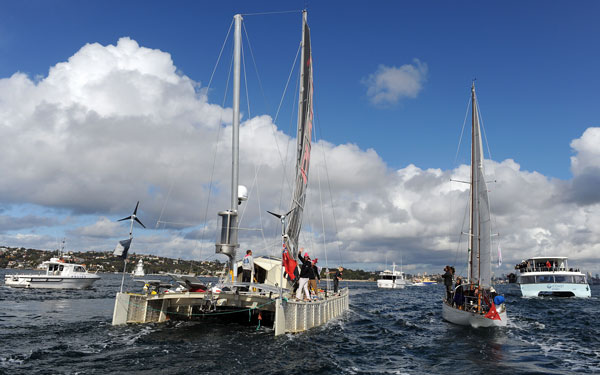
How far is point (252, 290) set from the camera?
19.6 m

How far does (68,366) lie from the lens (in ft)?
35.6

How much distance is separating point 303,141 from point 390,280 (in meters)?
76.9

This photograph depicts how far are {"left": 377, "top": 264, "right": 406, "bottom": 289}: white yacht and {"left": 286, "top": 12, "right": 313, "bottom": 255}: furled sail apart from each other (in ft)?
242

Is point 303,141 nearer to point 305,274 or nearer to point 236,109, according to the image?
point 236,109

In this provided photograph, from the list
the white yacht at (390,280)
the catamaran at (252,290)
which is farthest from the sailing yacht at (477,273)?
the white yacht at (390,280)

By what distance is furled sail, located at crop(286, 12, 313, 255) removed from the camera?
74.3 ft

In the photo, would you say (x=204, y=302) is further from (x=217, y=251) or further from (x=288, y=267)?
(x=288, y=267)

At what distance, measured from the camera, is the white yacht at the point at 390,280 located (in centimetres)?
9244

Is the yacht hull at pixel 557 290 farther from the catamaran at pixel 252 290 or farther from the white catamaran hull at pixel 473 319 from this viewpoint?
the catamaran at pixel 252 290

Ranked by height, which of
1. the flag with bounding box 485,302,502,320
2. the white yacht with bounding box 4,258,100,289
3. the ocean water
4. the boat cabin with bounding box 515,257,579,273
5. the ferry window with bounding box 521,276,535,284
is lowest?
the ocean water

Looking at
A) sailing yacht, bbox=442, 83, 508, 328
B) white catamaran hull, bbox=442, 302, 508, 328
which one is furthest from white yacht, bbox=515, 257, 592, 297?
white catamaran hull, bbox=442, 302, 508, 328

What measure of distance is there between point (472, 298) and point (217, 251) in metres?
13.6

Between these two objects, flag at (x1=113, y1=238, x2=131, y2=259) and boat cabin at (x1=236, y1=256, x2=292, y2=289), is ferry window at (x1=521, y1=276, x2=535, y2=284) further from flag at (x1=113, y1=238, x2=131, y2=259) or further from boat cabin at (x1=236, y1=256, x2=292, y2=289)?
flag at (x1=113, y1=238, x2=131, y2=259)

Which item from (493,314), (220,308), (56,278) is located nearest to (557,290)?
(493,314)
